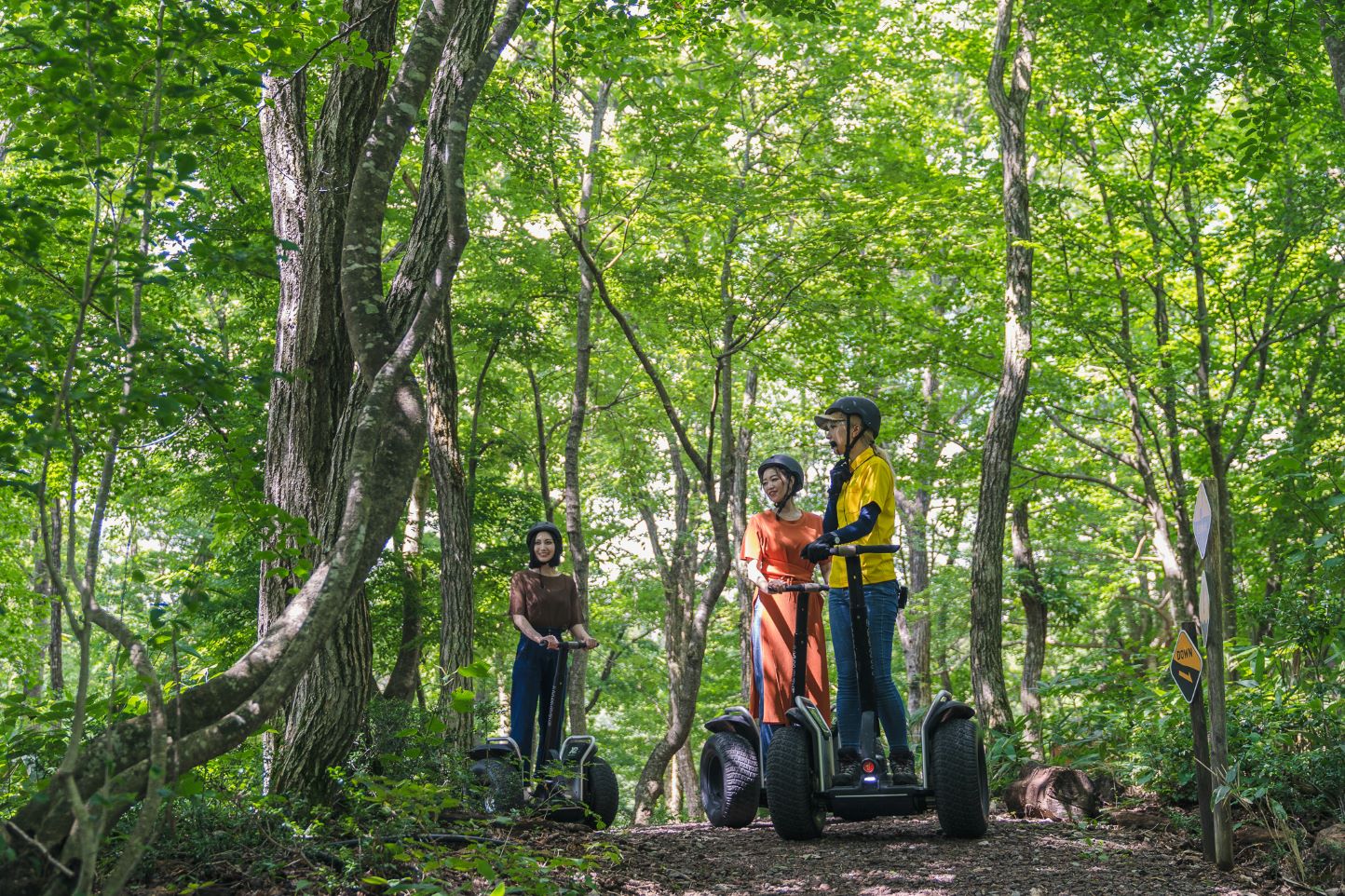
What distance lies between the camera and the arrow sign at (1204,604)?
490cm

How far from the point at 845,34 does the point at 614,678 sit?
14.2 metres

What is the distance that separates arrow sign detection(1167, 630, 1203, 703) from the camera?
16.6ft

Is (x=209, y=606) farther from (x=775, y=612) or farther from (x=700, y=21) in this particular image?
(x=700, y=21)

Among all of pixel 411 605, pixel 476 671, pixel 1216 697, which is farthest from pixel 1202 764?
pixel 411 605

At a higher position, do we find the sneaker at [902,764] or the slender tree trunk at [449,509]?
the slender tree trunk at [449,509]

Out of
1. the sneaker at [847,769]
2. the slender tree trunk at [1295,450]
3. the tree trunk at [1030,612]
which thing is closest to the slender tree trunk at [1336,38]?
the slender tree trunk at [1295,450]

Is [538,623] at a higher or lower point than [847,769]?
higher

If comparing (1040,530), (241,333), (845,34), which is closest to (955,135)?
(845,34)

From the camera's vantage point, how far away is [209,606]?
36.1 feet

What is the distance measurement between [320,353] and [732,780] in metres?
3.59

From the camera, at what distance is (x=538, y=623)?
23.2ft

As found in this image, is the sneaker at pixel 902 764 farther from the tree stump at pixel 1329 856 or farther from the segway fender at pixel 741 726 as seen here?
the tree stump at pixel 1329 856

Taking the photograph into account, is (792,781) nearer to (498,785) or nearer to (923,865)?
(923,865)

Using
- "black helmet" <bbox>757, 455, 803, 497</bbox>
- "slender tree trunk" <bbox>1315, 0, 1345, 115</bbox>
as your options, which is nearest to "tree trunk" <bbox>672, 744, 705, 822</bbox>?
"black helmet" <bbox>757, 455, 803, 497</bbox>
